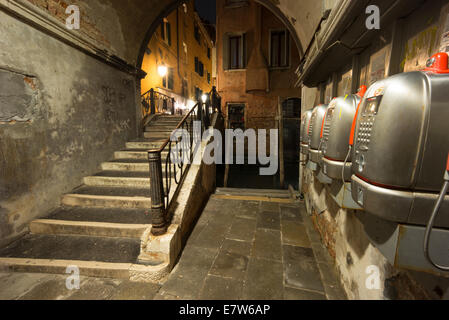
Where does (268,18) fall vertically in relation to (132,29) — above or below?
above

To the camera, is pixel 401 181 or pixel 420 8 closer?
pixel 401 181

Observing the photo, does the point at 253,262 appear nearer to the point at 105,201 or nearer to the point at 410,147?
the point at 410,147

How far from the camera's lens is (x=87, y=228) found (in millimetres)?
2990

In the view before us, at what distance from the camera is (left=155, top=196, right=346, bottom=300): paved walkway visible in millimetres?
2227

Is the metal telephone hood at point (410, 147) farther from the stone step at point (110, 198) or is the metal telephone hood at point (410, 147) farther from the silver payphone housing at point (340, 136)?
→ the stone step at point (110, 198)

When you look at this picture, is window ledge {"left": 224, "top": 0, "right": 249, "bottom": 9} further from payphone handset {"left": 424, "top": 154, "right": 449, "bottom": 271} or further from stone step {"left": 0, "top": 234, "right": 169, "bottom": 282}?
payphone handset {"left": 424, "top": 154, "right": 449, "bottom": 271}

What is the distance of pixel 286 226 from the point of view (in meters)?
3.75

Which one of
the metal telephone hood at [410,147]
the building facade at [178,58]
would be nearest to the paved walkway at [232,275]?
the metal telephone hood at [410,147]

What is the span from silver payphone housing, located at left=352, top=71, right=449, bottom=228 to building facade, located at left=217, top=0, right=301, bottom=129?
1055cm

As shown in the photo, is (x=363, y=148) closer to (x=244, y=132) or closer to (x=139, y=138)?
(x=139, y=138)

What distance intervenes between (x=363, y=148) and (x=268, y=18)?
13.1 metres

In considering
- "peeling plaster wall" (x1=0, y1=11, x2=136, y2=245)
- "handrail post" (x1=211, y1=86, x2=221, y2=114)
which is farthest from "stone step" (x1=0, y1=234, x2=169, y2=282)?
"handrail post" (x1=211, y1=86, x2=221, y2=114)
